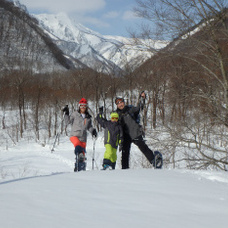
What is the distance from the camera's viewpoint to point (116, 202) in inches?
91.7

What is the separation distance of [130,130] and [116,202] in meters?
3.47

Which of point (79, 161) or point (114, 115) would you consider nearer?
point (114, 115)

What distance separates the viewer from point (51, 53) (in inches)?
2869

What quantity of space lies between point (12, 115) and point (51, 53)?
3886 cm

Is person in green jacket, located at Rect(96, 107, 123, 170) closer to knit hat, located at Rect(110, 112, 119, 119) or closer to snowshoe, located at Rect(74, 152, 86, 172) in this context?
knit hat, located at Rect(110, 112, 119, 119)

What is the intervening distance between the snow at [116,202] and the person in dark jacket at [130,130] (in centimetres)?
212

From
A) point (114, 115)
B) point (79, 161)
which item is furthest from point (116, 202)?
point (79, 161)

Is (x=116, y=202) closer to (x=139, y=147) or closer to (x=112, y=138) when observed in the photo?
Answer: (x=112, y=138)

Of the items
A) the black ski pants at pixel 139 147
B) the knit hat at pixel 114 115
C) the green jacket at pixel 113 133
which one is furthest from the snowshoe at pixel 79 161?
the knit hat at pixel 114 115

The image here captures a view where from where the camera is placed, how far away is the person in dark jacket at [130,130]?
5715 millimetres

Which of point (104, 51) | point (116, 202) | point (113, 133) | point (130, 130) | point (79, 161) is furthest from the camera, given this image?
point (104, 51)

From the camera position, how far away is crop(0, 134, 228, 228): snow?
1845 millimetres

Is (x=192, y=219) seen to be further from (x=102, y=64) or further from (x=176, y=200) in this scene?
(x=102, y=64)

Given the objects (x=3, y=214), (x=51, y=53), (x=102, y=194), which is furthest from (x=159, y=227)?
(x=51, y=53)
